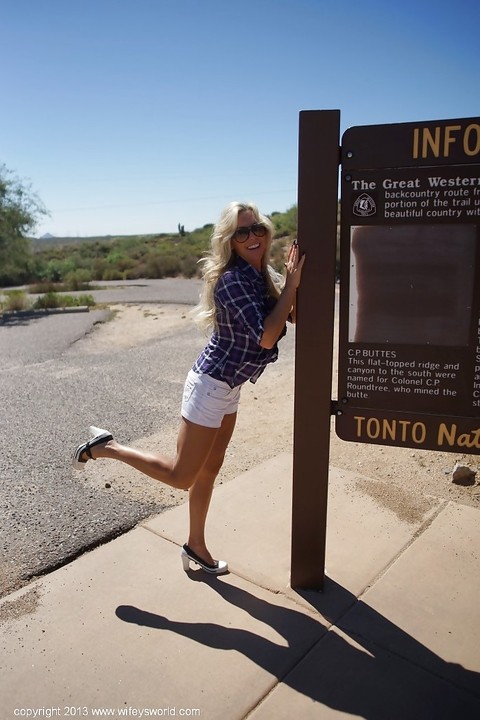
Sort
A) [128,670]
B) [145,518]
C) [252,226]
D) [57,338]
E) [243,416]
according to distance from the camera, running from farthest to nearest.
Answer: [57,338] → [243,416] → [145,518] → [252,226] → [128,670]

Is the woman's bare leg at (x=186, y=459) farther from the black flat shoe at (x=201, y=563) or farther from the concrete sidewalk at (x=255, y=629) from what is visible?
the concrete sidewalk at (x=255, y=629)

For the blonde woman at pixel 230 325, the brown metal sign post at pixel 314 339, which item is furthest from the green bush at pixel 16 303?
the brown metal sign post at pixel 314 339

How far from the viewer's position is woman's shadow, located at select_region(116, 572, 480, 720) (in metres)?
2.25

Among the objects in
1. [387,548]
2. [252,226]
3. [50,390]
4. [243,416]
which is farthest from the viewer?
[50,390]

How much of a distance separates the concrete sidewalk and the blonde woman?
627mm

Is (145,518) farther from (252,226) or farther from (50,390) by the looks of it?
(50,390)

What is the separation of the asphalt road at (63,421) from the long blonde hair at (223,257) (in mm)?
1592

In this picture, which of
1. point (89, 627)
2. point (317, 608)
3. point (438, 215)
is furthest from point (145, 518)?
point (438, 215)

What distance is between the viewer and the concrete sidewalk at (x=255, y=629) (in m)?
2.28

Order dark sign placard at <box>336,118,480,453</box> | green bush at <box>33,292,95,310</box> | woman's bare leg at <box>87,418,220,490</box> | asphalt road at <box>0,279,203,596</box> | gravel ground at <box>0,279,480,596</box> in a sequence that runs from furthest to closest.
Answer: green bush at <box>33,292,95,310</box>
gravel ground at <box>0,279,480,596</box>
asphalt road at <box>0,279,203,596</box>
woman's bare leg at <box>87,418,220,490</box>
dark sign placard at <box>336,118,480,453</box>

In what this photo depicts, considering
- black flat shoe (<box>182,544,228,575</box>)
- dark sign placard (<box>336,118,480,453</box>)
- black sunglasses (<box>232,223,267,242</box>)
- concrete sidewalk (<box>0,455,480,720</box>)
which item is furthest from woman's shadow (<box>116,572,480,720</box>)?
black sunglasses (<box>232,223,267,242</box>)

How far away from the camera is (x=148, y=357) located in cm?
935

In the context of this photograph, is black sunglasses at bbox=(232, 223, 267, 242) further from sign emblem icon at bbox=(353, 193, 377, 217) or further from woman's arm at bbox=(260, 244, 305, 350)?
sign emblem icon at bbox=(353, 193, 377, 217)

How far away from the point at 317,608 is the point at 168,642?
730 mm
